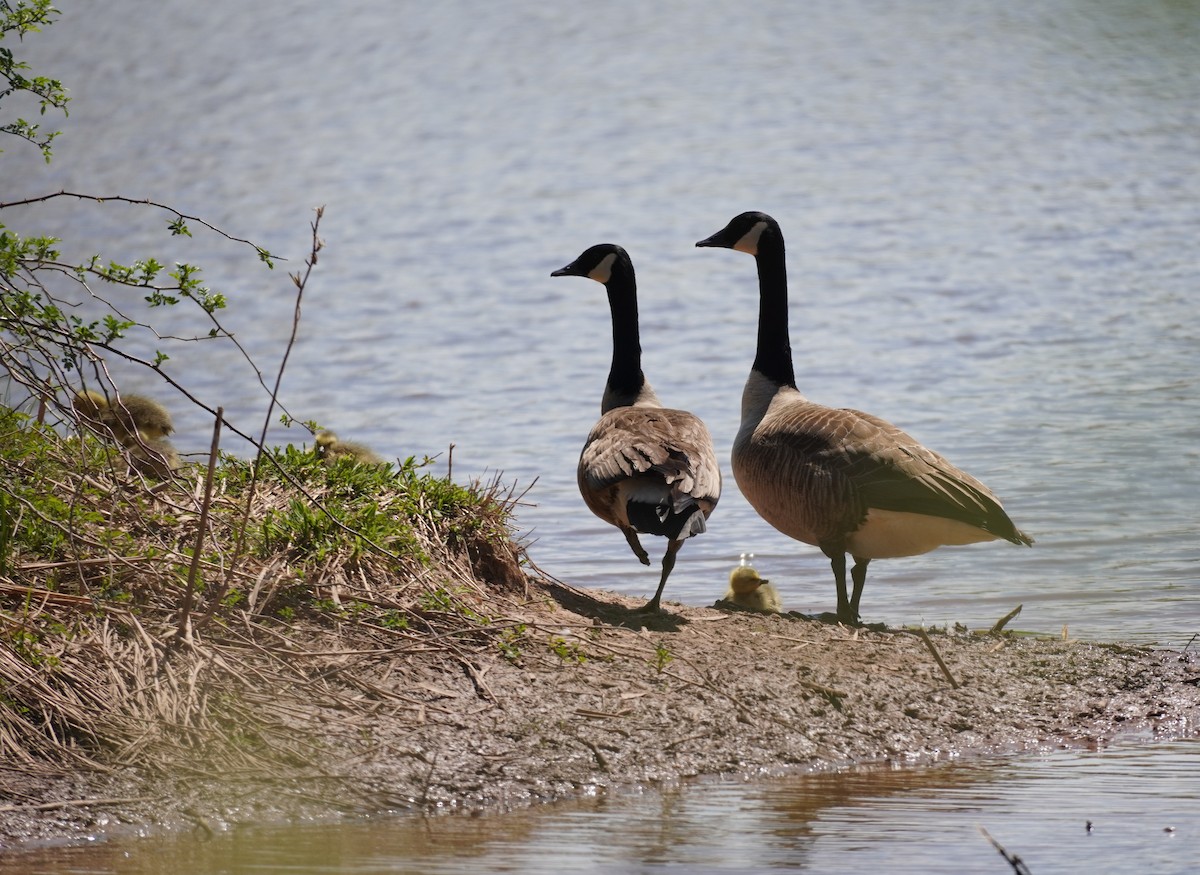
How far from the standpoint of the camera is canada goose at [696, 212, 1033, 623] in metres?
7.22

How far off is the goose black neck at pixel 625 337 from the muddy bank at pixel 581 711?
2.27 metres

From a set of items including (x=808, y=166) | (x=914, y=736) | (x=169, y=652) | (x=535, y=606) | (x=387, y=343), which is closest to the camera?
(x=169, y=652)

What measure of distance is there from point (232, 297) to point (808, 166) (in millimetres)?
13069

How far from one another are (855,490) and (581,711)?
7.44 feet

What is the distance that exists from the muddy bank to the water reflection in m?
0.16

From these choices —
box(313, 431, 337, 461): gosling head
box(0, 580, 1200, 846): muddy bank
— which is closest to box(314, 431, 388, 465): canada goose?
box(313, 431, 337, 461): gosling head

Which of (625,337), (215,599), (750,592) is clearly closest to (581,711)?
(215,599)

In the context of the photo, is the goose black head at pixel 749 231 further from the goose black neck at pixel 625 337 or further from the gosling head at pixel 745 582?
the gosling head at pixel 745 582

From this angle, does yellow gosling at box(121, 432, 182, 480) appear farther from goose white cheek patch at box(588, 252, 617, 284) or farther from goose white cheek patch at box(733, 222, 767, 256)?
goose white cheek patch at box(733, 222, 767, 256)

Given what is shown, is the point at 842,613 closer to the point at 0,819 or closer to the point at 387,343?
the point at 0,819

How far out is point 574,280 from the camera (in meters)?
22.2

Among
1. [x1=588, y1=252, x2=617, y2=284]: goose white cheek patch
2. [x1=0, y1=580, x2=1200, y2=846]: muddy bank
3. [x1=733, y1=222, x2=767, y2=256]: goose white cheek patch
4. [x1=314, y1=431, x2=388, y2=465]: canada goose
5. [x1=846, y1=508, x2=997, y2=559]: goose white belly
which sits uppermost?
[x1=733, y1=222, x2=767, y2=256]: goose white cheek patch

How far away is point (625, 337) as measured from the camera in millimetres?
9203

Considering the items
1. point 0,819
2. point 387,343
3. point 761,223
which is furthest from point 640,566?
point 387,343
